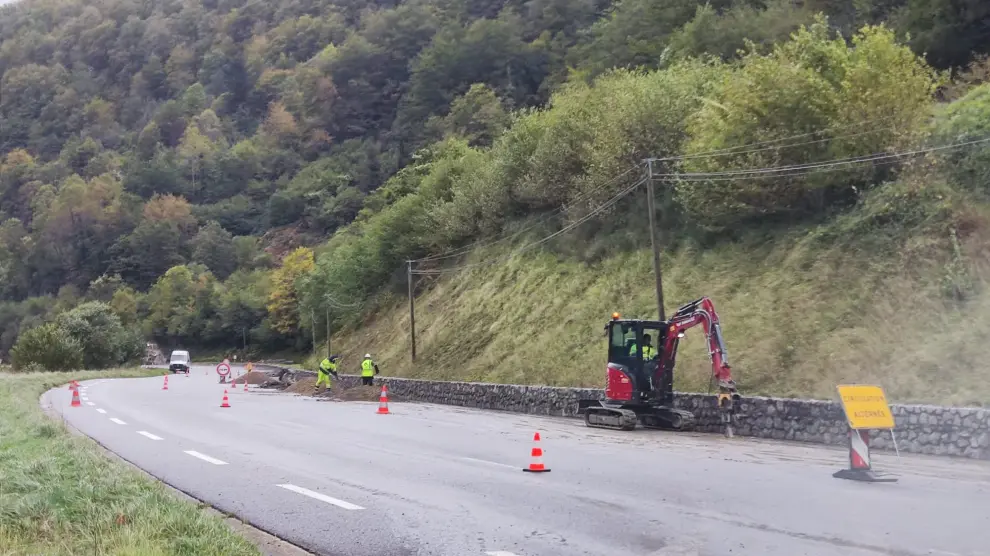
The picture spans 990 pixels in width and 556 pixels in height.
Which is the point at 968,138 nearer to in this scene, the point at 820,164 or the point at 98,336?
the point at 820,164

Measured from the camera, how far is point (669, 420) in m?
19.2

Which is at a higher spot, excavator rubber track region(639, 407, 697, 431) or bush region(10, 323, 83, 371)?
bush region(10, 323, 83, 371)

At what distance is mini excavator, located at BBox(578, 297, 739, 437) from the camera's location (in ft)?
62.5

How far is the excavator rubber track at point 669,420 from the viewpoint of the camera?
18859mm

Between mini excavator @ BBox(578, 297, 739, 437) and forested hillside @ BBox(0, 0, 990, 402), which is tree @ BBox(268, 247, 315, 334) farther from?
mini excavator @ BBox(578, 297, 739, 437)

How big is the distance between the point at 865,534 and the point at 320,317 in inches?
2603

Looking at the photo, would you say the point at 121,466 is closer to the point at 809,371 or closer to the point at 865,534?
the point at 865,534

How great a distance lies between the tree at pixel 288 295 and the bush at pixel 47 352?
24674 mm

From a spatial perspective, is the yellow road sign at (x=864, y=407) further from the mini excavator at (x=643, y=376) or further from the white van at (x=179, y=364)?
the white van at (x=179, y=364)

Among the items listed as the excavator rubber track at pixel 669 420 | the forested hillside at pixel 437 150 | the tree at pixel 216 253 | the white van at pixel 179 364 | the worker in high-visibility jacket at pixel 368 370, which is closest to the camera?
the excavator rubber track at pixel 669 420

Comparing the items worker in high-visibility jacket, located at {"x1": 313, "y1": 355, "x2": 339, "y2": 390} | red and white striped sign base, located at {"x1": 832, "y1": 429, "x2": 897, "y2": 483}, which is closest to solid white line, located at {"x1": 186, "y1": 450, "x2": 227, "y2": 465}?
red and white striped sign base, located at {"x1": 832, "y1": 429, "x2": 897, "y2": 483}

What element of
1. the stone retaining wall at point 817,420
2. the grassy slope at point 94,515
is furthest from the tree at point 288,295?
the grassy slope at point 94,515

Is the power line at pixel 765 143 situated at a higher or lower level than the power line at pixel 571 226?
higher

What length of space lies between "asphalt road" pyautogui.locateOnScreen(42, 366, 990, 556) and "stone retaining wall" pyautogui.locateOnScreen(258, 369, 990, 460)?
74cm
